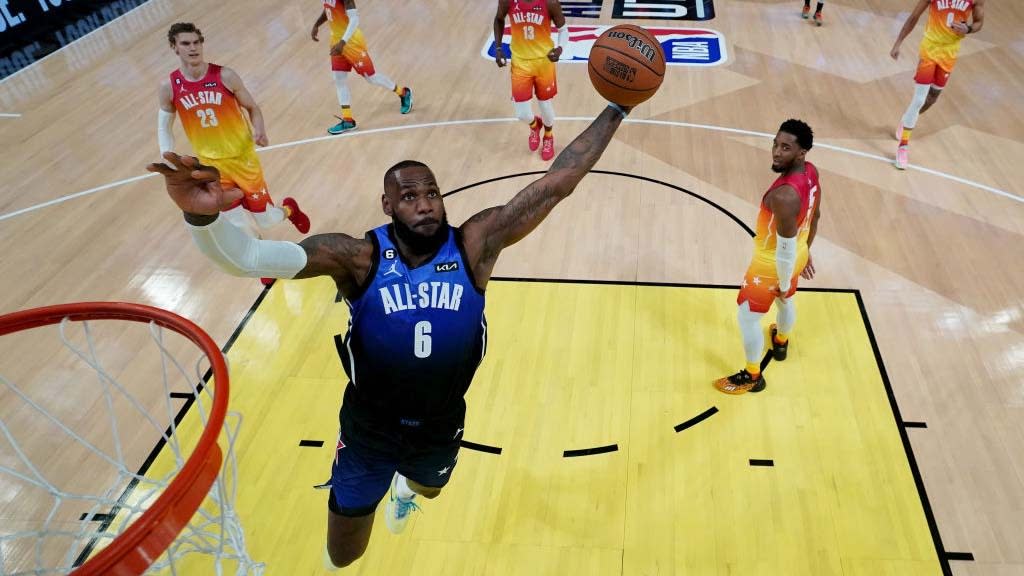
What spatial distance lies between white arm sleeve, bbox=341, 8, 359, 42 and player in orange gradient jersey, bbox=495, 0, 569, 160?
1.53 meters

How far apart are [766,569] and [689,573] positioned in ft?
1.30

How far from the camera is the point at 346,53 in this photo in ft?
26.2

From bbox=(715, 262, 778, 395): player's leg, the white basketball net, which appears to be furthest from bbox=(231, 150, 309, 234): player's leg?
bbox=(715, 262, 778, 395): player's leg

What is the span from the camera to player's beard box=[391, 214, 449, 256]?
2.86 metres

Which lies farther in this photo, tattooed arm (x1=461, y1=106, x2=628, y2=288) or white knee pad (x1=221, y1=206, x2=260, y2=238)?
white knee pad (x1=221, y1=206, x2=260, y2=238)

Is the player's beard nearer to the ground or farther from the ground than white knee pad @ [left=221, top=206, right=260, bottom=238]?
farther from the ground

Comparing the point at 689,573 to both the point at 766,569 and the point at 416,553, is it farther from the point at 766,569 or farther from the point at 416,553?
the point at 416,553

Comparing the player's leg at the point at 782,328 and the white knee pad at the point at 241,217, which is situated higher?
the white knee pad at the point at 241,217

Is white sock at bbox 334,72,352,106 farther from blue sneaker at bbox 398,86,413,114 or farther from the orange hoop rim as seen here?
the orange hoop rim

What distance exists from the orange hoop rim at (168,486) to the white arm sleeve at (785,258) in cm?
301

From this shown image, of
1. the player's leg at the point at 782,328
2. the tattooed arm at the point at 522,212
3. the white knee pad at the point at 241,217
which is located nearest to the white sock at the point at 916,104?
the player's leg at the point at 782,328

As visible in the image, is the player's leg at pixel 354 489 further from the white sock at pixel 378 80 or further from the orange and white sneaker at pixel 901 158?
the orange and white sneaker at pixel 901 158

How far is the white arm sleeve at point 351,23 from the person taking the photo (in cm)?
762

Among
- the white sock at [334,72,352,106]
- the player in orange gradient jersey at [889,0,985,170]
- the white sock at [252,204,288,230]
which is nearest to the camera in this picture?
the white sock at [252,204,288,230]
